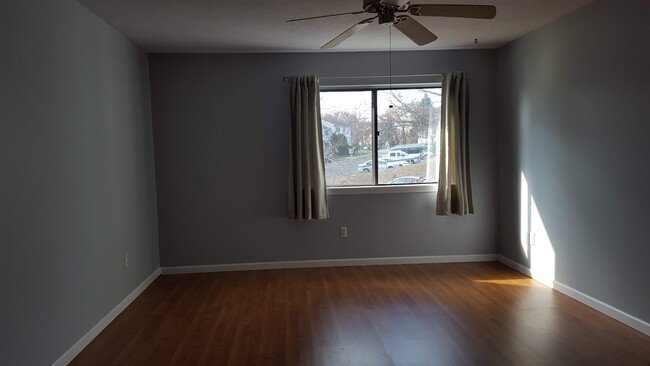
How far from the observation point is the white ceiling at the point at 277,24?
3.09 metres

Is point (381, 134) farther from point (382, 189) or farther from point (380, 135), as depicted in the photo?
point (382, 189)

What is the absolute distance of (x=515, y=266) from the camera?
445cm

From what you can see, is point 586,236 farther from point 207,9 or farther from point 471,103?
point 207,9

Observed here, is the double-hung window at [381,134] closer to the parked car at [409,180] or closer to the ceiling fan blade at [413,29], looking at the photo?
the parked car at [409,180]

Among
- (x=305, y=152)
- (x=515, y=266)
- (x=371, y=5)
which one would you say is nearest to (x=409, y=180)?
(x=305, y=152)

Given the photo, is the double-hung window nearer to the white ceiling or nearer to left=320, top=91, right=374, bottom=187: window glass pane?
left=320, top=91, right=374, bottom=187: window glass pane

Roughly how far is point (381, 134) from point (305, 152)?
0.90 m

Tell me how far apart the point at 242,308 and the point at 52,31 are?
2345 millimetres

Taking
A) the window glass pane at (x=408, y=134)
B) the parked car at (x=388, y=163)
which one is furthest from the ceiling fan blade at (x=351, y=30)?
the parked car at (x=388, y=163)

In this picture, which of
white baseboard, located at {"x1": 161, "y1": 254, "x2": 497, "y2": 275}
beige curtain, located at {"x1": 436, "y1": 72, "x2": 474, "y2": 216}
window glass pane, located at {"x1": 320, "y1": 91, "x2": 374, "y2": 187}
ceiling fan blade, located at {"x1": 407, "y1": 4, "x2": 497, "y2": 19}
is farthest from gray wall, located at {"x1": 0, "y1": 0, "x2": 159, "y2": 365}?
beige curtain, located at {"x1": 436, "y1": 72, "x2": 474, "y2": 216}

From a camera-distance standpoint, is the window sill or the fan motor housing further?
the window sill

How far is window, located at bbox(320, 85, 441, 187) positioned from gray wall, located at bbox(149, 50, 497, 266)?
0.22 meters

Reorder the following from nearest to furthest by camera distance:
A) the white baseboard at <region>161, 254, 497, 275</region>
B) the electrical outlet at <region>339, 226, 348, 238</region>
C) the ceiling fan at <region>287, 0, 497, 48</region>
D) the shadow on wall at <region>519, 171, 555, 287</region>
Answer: the ceiling fan at <region>287, 0, 497, 48</region> → the shadow on wall at <region>519, 171, 555, 287</region> → the white baseboard at <region>161, 254, 497, 275</region> → the electrical outlet at <region>339, 226, 348, 238</region>

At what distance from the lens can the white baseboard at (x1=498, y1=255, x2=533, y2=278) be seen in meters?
4.23
